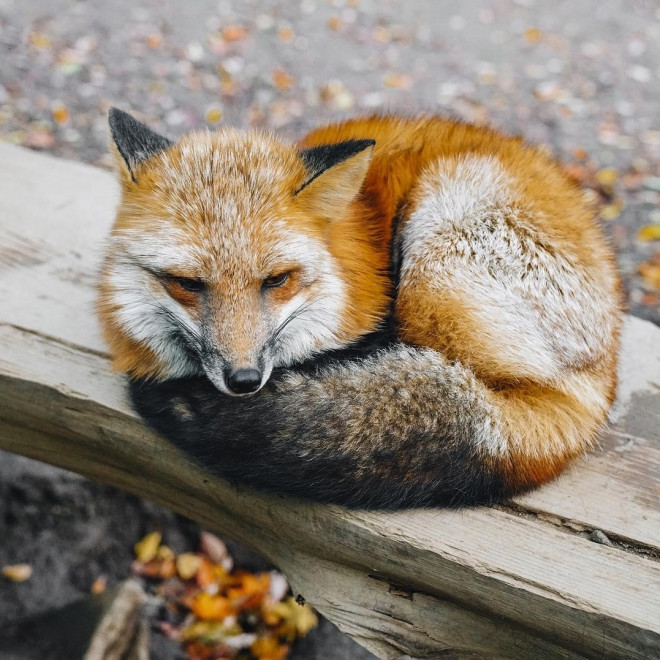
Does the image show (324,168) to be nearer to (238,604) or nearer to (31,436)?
(31,436)

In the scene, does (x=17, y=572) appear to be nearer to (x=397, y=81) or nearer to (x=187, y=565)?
(x=187, y=565)

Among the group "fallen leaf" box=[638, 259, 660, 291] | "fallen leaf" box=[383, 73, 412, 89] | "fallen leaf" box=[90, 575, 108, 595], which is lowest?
"fallen leaf" box=[90, 575, 108, 595]

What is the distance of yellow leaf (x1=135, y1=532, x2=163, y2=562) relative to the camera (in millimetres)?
3326

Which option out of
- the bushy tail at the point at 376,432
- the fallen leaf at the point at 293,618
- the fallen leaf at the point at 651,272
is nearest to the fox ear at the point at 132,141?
the bushy tail at the point at 376,432

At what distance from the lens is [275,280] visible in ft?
6.41

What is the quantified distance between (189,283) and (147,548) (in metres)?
1.93

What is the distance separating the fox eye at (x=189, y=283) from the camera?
1.89 m

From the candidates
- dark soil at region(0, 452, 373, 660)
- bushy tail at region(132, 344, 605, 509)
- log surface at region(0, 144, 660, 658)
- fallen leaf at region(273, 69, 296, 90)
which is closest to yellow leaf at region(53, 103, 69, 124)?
fallen leaf at region(273, 69, 296, 90)

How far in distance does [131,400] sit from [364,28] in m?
6.23

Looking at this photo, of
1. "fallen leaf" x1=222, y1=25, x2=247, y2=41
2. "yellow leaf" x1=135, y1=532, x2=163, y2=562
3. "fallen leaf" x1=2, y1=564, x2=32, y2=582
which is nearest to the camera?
"fallen leaf" x1=2, y1=564, x2=32, y2=582

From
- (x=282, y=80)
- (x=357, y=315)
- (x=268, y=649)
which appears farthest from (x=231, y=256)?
(x=282, y=80)

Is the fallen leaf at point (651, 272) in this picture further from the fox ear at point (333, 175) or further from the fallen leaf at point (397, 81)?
the fox ear at point (333, 175)

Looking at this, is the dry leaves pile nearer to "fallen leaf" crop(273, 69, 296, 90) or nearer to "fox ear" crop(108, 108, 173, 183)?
"fox ear" crop(108, 108, 173, 183)

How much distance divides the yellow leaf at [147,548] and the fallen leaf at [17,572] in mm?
488
